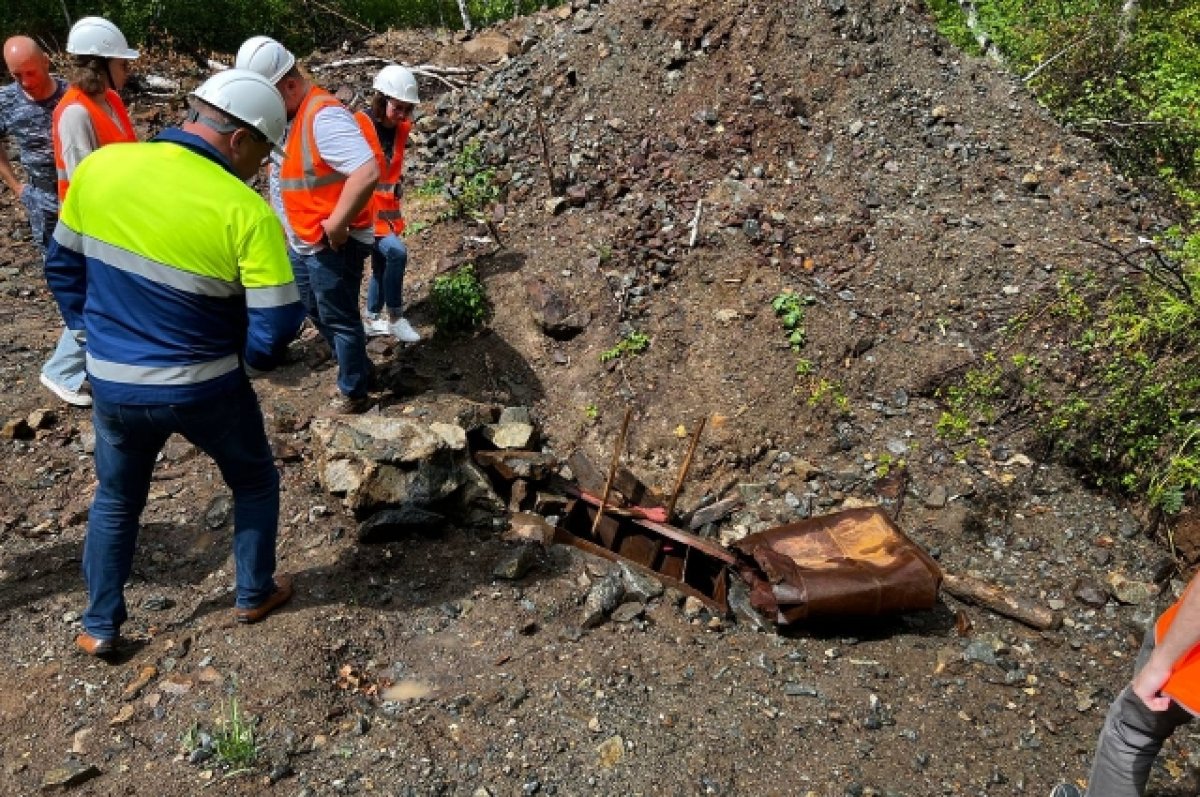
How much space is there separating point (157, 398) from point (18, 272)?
4771mm

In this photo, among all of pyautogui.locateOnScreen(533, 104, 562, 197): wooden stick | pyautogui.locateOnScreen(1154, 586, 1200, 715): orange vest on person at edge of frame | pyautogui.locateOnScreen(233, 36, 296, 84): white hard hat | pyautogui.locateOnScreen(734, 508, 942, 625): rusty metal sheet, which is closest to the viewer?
pyautogui.locateOnScreen(1154, 586, 1200, 715): orange vest on person at edge of frame

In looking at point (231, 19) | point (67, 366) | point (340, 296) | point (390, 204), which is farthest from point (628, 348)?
point (231, 19)

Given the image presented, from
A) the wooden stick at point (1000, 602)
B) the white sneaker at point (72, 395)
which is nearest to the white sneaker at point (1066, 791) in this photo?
the wooden stick at point (1000, 602)

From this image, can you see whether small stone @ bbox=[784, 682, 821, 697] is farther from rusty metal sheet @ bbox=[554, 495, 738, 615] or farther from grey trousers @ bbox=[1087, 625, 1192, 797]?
grey trousers @ bbox=[1087, 625, 1192, 797]

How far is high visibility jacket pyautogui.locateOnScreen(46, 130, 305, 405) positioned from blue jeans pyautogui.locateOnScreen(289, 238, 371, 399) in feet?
5.04

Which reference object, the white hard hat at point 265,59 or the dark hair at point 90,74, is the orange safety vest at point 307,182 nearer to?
the white hard hat at point 265,59

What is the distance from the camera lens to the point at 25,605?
3.51 meters

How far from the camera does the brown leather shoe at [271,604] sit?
332cm

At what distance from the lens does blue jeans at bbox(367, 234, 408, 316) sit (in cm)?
509

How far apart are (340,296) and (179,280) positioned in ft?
5.82

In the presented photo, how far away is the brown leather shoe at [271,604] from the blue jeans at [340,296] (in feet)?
4.67

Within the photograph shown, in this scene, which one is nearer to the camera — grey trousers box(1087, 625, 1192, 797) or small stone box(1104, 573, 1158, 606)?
grey trousers box(1087, 625, 1192, 797)

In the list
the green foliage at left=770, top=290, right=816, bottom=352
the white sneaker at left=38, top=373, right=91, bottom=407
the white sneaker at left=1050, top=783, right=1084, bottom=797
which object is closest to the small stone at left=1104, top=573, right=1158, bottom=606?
the white sneaker at left=1050, top=783, right=1084, bottom=797

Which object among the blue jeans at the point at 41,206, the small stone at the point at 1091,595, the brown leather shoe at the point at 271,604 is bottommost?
the brown leather shoe at the point at 271,604
